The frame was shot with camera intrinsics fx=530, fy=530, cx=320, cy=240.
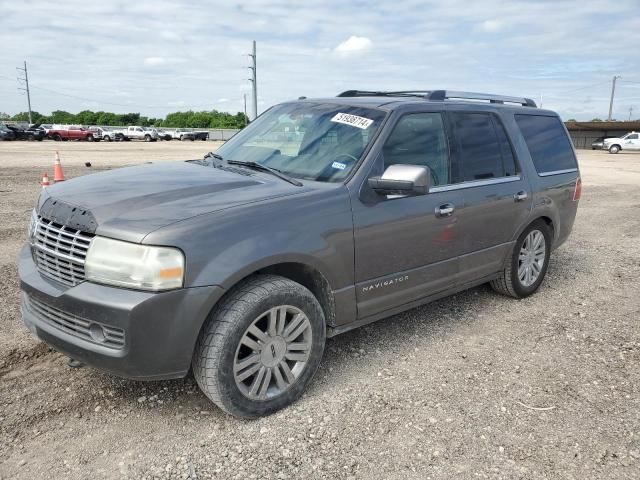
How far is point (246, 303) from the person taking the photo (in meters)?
2.82

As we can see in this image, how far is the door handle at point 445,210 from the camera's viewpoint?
3828mm

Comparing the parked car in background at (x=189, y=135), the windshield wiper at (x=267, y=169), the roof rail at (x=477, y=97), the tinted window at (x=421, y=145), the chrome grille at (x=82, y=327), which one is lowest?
the parked car in background at (x=189, y=135)

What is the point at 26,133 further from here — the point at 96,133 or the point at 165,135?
the point at 165,135

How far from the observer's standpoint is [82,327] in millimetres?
2693

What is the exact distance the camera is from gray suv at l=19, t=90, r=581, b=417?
2.63 m

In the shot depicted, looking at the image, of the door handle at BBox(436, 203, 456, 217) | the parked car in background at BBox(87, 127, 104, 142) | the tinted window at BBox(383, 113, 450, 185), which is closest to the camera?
the tinted window at BBox(383, 113, 450, 185)

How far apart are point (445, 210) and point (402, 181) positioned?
0.75 metres

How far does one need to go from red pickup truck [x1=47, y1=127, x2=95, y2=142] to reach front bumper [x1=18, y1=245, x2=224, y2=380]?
173 ft

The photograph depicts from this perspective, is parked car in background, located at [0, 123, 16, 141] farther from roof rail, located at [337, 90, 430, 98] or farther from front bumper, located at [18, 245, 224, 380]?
front bumper, located at [18, 245, 224, 380]

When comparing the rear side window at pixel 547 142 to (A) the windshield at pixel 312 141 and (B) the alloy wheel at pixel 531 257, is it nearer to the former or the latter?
(B) the alloy wheel at pixel 531 257

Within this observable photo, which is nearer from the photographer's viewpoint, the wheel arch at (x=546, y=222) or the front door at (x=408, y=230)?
the front door at (x=408, y=230)

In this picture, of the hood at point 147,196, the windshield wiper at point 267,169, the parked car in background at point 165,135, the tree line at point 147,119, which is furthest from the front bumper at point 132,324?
the tree line at point 147,119

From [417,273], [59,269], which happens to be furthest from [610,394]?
[59,269]

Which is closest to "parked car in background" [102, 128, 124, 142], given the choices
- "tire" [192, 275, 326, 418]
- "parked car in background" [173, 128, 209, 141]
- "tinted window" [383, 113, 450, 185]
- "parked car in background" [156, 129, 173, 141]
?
"parked car in background" [156, 129, 173, 141]
